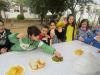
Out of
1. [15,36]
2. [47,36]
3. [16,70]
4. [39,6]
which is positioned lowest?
[16,70]

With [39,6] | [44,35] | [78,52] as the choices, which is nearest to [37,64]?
[78,52]

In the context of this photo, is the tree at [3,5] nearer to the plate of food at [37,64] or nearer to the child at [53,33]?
the child at [53,33]

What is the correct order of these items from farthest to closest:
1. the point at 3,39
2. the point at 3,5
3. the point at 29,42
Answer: the point at 3,5
the point at 3,39
the point at 29,42

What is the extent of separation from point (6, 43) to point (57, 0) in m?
8.46

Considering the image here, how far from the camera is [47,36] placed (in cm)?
235

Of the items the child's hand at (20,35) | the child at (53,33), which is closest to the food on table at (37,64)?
the child's hand at (20,35)

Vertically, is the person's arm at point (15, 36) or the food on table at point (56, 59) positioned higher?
the person's arm at point (15, 36)

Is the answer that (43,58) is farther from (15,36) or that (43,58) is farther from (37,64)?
(15,36)

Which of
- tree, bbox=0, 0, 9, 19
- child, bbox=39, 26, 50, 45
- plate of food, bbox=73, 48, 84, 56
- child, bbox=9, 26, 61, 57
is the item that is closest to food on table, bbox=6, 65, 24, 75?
child, bbox=9, 26, 61, 57

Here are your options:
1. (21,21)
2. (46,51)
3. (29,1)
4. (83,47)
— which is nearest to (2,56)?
(46,51)

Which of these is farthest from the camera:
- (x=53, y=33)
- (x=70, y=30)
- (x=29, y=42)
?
(x=70, y=30)

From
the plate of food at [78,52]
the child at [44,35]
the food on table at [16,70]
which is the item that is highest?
the child at [44,35]

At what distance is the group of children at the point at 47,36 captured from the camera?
171 centimetres

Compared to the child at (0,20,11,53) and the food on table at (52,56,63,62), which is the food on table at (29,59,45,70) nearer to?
the food on table at (52,56,63,62)
